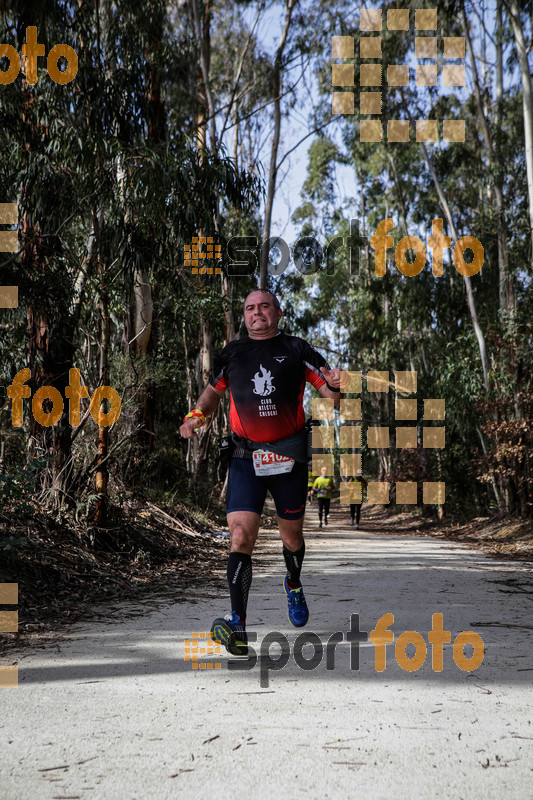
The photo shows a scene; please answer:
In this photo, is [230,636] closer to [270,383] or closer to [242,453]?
[242,453]

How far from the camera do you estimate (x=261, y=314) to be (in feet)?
14.1

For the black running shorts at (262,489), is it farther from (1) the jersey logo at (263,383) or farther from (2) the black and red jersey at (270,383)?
(1) the jersey logo at (263,383)

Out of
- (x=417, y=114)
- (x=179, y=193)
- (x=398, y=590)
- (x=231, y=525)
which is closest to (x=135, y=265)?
(x=179, y=193)

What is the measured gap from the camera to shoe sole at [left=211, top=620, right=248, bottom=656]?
12.2 ft

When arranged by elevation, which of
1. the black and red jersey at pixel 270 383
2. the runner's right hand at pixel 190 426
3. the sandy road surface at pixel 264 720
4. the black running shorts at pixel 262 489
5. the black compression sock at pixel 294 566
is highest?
the black and red jersey at pixel 270 383

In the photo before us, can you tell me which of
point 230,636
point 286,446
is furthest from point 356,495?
point 230,636

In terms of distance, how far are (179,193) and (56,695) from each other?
7050 millimetres

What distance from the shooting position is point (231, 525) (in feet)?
13.5

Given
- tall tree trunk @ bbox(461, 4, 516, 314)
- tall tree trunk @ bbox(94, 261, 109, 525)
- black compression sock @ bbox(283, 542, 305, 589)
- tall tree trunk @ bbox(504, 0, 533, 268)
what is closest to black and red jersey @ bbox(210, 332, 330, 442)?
black compression sock @ bbox(283, 542, 305, 589)

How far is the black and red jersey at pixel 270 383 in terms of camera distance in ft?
13.5

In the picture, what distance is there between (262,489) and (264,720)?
5.18ft

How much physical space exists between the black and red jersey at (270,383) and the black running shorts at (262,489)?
0.20 meters

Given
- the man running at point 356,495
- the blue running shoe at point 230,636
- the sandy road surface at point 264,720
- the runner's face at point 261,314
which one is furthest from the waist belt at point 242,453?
the man running at point 356,495

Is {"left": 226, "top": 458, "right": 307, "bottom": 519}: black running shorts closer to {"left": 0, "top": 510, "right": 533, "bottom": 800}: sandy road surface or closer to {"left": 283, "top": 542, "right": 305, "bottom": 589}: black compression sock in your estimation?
{"left": 283, "top": 542, "right": 305, "bottom": 589}: black compression sock
